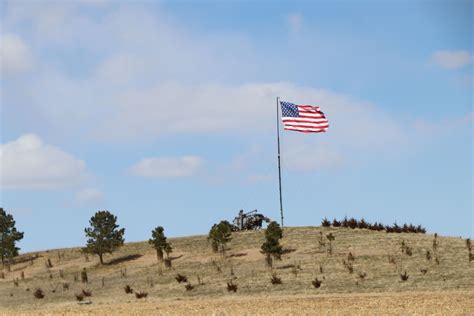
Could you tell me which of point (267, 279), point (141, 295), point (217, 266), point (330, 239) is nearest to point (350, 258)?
point (330, 239)

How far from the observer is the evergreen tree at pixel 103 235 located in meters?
53.0

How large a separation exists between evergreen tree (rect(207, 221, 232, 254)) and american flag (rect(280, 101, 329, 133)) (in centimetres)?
718

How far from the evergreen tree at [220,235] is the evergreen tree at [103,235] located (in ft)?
22.2

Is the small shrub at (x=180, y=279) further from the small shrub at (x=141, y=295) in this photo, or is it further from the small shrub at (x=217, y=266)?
the small shrub at (x=141, y=295)

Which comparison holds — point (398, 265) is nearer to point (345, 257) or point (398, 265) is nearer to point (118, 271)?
point (345, 257)

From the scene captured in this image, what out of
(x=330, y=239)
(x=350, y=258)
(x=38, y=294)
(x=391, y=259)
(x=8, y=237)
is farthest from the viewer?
(x=8, y=237)

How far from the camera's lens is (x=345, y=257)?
4419 centimetres

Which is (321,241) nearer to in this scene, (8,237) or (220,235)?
(220,235)

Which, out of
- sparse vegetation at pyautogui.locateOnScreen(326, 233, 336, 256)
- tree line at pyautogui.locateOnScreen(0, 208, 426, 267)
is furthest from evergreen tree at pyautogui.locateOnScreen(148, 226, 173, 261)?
sparse vegetation at pyautogui.locateOnScreen(326, 233, 336, 256)

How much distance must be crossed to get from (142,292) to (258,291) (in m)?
6.24

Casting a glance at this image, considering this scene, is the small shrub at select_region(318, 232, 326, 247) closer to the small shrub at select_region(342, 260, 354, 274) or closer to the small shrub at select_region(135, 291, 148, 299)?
the small shrub at select_region(342, 260, 354, 274)

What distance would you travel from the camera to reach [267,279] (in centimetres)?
4056

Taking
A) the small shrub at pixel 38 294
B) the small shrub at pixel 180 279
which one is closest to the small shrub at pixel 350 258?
the small shrub at pixel 180 279

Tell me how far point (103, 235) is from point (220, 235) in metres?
8.77
